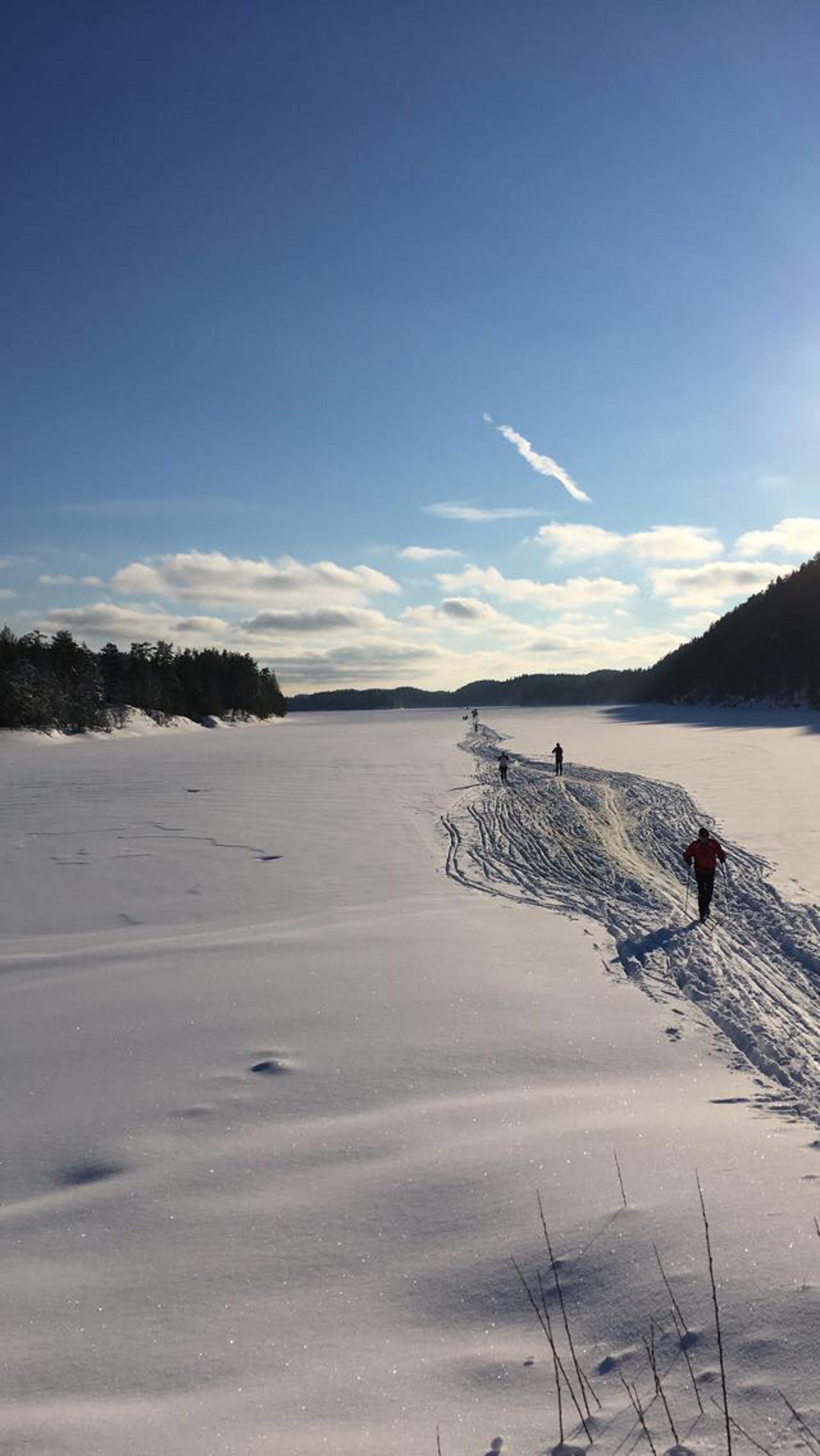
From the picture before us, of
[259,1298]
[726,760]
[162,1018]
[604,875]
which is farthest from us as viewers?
[726,760]

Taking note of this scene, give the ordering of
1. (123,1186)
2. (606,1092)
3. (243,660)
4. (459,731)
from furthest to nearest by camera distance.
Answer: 1. (243,660)
2. (459,731)
3. (606,1092)
4. (123,1186)

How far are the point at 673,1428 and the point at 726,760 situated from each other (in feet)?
110

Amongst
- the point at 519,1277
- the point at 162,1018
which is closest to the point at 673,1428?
the point at 519,1277

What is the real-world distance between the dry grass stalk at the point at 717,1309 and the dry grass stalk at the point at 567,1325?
492 millimetres

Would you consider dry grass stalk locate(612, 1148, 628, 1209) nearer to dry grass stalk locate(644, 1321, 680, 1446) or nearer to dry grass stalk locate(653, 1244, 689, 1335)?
dry grass stalk locate(653, 1244, 689, 1335)

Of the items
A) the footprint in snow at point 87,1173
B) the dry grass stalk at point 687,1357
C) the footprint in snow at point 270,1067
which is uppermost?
the dry grass stalk at point 687,1357

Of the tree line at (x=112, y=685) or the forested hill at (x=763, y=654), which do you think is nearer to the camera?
the tree line at (x=112, y=685)

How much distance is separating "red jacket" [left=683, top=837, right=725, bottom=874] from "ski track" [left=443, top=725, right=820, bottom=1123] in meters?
0.76

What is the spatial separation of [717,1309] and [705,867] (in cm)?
963

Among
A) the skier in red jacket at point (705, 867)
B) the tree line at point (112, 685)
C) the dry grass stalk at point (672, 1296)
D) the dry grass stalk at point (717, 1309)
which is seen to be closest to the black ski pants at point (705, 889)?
the skier in red jacket at point (705, 867)

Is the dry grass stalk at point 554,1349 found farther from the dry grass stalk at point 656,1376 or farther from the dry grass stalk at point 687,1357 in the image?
the dry grass stalk at point 687,1357

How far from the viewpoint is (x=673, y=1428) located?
3.06 metres

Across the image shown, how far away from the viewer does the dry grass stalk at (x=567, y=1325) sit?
3.27 metres

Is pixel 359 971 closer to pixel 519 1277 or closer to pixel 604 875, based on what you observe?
pixel 519 1277
